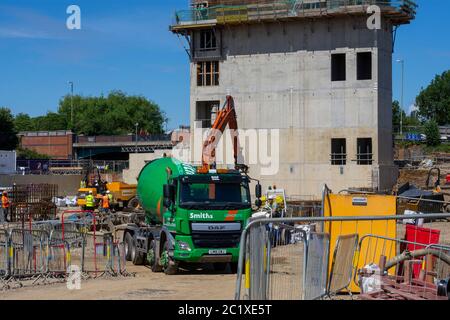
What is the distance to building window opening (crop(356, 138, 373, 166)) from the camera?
53375 mm

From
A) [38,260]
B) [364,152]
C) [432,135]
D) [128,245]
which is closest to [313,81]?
[364,152]

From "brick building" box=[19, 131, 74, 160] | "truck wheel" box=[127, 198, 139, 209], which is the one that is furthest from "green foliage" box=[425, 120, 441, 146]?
"truck wheel" box=[127, 198, 139, 209]

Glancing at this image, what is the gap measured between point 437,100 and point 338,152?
8162 cm

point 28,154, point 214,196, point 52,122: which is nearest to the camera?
point 214,196

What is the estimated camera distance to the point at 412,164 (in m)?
70.8

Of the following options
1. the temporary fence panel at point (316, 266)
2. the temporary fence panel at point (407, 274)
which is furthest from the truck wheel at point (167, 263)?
the temporary fence panel at point (316, 266)

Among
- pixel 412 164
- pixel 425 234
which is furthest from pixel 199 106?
pixel 425 234

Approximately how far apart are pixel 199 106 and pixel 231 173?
128 feet

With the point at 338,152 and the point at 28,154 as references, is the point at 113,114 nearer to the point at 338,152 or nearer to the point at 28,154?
the point at 28,154

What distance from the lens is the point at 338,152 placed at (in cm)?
5481

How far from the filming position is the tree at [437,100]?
128 meters

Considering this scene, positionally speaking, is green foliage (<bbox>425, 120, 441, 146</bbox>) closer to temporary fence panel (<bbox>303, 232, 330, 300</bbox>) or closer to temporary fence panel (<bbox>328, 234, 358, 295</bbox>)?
temporary fence panel (<bbox>328, 234, 358, 295</bbox>)

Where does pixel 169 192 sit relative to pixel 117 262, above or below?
above
